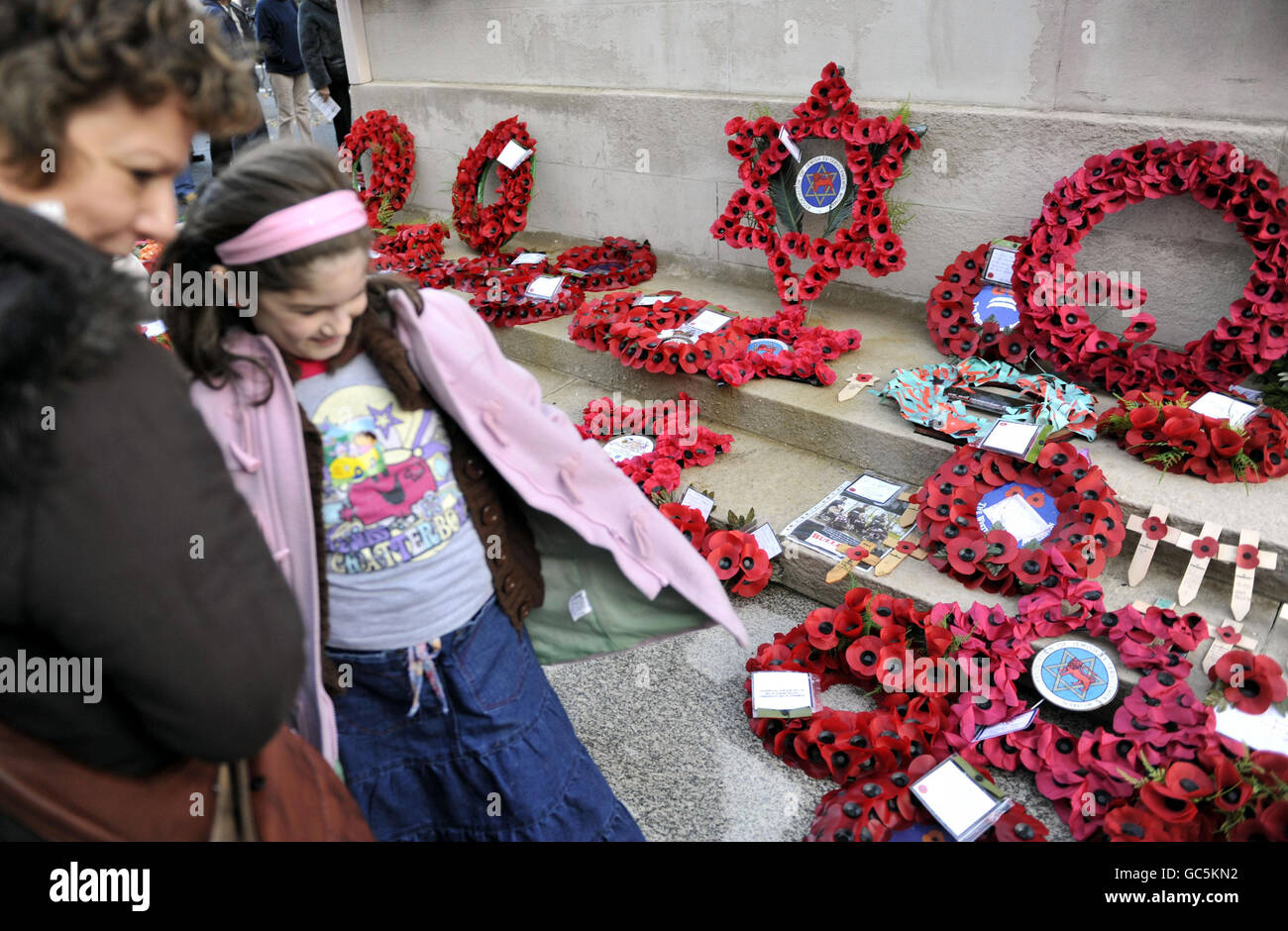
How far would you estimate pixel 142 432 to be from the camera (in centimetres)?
81

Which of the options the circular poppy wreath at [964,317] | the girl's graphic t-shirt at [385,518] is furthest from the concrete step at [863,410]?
the girl's graphic t-shirt at [385,518]

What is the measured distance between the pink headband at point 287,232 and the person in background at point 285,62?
6.91 meters

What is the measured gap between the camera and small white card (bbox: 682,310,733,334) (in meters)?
4.14

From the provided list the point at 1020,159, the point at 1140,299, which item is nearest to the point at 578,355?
the point at 1020,159

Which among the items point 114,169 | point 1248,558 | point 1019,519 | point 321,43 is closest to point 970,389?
point 1019,519

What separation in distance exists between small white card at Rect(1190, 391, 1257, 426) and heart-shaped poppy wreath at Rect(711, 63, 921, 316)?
1.40m

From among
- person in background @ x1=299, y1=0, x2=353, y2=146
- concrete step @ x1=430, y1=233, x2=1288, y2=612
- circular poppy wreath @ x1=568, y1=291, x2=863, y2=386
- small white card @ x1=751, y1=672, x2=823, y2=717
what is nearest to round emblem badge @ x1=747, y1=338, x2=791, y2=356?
circular poppy wreath @ x1=568, y1=291, x2=863, y2=386

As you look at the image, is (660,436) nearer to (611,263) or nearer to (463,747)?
(611,263)

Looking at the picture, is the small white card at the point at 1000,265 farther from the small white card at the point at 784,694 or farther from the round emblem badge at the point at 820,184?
the small white card at the point at 784,694

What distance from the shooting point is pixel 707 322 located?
420 cm

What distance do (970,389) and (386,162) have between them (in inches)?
184

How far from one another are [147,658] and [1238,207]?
3674mm

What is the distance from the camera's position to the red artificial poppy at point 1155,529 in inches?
109

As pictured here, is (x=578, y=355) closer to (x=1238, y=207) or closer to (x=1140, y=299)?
(x=1140, y=299)
